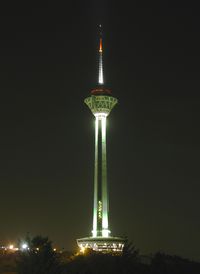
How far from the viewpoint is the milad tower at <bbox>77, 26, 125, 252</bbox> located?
156 m

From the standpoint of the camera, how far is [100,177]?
164 m

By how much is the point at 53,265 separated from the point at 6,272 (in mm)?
21325

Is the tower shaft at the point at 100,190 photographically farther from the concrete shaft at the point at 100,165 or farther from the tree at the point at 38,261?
the tree at the point at 38,261

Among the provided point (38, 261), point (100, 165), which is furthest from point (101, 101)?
point (38, 261)

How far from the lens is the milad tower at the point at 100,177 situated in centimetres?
15600

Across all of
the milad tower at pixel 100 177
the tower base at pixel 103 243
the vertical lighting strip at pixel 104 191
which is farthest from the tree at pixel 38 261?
the vertical lighting strip at pixel 104 191

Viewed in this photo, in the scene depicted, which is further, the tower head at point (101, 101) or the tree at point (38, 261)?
the tower head at point (101, 101)

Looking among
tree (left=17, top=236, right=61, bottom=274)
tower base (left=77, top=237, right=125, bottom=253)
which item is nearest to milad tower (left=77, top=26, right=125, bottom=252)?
tower base (left=77, top=237, right=125, bottom=253)

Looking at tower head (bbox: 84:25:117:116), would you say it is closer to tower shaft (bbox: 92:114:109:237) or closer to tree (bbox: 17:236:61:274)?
tower shaft (bbox: 92:114:109:237)

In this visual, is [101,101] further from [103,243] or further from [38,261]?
[38,261]

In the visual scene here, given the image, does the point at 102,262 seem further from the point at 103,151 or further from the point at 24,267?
the point at 103,151

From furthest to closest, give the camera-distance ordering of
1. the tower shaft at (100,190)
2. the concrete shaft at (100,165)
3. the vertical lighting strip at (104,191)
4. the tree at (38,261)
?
1. the concrete shaft at (100,165)
2. the tower shaft at (100,190)
3. the vertical lighting strip at (104,191)
4. the tree at (38,261)

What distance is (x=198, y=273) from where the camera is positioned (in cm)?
10369

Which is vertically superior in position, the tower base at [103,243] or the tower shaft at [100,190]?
the tower shaft at [100,190]
